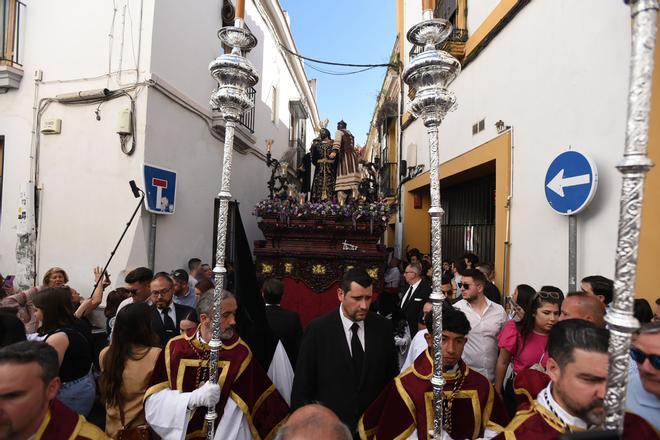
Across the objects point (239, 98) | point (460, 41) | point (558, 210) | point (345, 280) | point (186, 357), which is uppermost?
point (460, 41)

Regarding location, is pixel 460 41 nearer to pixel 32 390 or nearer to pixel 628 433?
pixel 628 433

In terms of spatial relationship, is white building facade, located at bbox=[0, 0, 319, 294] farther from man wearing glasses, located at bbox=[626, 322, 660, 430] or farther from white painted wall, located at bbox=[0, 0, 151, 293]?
man wearing glasses, located at bbox=[626, 322, 660, 430]

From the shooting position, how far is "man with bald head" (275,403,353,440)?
1220 mm

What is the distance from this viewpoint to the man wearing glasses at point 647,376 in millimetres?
1476

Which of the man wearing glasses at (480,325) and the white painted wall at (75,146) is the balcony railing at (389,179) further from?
the man wearing glasses at (480,325)

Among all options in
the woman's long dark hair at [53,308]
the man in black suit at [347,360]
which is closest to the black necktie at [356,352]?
the man in black suit at [347,360]

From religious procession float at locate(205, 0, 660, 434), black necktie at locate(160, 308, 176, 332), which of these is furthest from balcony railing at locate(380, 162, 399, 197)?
religious procession float at locate(205, 0, 660, 434)

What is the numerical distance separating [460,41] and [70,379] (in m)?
6.65

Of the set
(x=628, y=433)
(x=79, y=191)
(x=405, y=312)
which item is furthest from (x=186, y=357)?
(x=79, y=191)

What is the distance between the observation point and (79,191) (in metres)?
6.04

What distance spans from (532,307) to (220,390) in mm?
2166

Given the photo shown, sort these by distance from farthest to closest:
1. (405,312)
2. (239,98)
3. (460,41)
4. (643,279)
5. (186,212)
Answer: (186,212), (460,41), (405,312), (643,279), (239,98)

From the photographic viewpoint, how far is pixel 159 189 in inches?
244

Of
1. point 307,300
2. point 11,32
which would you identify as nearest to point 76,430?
point 307,300
